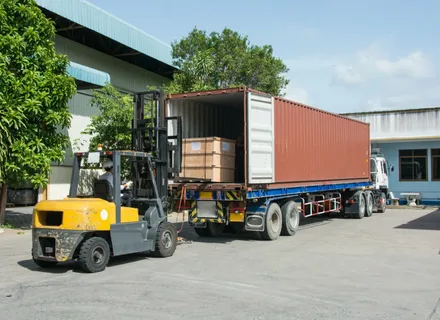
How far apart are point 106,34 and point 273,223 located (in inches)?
600

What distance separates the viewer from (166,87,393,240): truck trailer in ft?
39.7

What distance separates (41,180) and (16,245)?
8.39 feet

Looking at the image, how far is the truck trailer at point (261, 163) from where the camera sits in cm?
1211

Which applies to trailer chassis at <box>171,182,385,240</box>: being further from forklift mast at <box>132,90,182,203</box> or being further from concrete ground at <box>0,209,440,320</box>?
forklift mast at <box>132,90,182,203</box>

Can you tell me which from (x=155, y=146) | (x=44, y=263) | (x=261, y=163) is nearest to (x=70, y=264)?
(x=44, y=263)

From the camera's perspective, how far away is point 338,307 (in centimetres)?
653

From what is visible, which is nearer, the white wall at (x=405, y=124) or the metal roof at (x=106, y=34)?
the metal roof at (x=106, y=34)

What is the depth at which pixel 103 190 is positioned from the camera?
30.0ft

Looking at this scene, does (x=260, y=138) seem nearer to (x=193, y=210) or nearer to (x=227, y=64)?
(x=193, y=210)

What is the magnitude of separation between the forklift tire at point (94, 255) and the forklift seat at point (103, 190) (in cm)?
78

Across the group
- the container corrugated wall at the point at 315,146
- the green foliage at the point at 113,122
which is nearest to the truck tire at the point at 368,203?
the container corrugated wall at the point at 315,146

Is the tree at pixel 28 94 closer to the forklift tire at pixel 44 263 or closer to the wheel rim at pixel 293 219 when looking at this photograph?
the forklift tire at pixel 44 263

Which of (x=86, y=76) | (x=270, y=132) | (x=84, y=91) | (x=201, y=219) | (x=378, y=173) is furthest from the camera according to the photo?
(x=84, y=91)

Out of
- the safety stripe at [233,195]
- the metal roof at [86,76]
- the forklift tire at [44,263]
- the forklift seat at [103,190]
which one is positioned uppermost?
the metal roof at [86,76]
